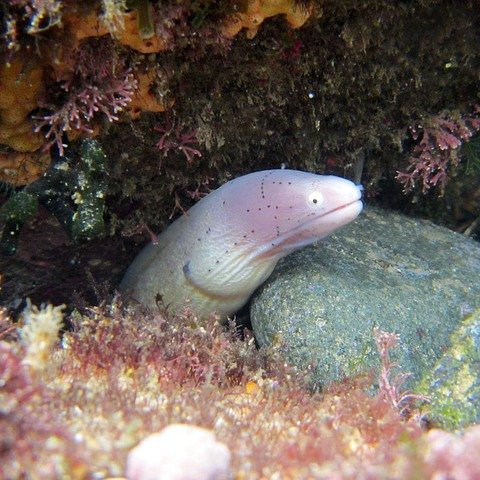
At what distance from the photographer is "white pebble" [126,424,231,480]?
5.25 feet

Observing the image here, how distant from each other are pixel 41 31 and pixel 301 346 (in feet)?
8.26

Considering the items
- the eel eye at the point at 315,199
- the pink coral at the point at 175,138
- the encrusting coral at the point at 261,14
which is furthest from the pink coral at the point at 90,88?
the eel eye at the point at 315,199

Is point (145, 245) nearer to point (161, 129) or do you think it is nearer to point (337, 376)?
point (161, 129)

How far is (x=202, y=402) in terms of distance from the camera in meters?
2.19

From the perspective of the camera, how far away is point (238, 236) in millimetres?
3611

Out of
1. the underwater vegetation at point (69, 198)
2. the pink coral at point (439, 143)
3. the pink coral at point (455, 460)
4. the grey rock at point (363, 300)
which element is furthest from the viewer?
the pink coral at point (439, 143)

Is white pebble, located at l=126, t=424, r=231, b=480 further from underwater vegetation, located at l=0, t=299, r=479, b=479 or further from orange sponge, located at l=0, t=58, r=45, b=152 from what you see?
orange sponge, located at l=0, t=58, r=45, b=152

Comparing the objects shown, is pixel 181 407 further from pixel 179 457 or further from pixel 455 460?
pixel 455 460

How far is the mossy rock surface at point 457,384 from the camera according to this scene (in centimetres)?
291

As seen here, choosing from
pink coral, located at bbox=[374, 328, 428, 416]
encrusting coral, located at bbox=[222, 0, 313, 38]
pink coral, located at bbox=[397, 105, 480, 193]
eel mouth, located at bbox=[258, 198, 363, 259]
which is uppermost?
encrusting coral, located at bbox=[222, 0, 313, 38]

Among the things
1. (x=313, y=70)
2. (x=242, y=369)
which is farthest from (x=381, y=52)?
(x=242, y=369)

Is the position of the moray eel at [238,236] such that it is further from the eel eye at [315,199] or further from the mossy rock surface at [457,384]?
the mossy rock surface at [457,384]

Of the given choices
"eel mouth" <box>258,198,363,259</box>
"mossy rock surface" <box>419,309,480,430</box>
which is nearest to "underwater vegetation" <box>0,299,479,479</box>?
"mossy rock surface" <box>419,309,480,430</box>

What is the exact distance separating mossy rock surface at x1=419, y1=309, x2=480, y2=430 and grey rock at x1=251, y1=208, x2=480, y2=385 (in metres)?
0.08
